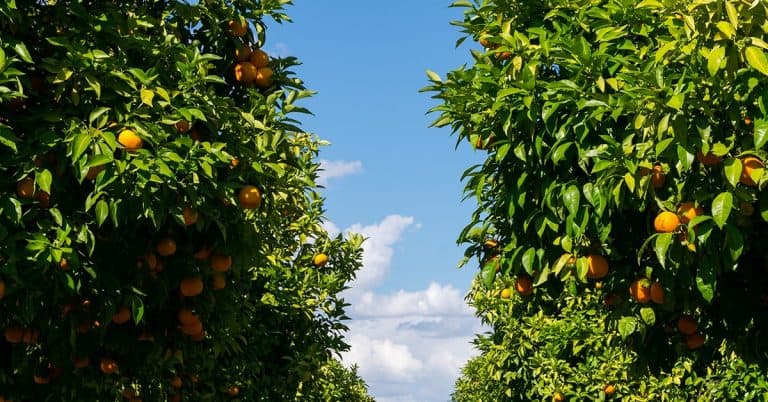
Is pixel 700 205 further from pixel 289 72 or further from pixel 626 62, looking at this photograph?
pixel 289 72

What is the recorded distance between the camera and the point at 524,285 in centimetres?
730

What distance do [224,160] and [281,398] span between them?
9.43 meters

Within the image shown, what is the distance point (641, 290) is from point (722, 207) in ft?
4.70

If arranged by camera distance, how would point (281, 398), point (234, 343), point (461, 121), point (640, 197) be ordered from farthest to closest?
point (281, 398)
point (234, 343)
point (461, 121)
point (640, 197)

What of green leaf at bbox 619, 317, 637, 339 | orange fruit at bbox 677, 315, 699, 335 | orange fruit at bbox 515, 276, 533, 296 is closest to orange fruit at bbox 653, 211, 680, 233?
green leaf at bbox 619, 317, 637, 339

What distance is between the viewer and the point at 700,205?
584 cm

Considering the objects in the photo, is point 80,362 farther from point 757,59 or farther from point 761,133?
point 757,59

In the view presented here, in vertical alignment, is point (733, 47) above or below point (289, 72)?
below

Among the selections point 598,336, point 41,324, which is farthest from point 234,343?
point 598,336

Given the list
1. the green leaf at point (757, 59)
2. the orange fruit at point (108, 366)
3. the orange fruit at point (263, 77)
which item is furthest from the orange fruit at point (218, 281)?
the green leaf at point (757, 59)

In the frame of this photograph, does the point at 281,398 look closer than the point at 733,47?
No

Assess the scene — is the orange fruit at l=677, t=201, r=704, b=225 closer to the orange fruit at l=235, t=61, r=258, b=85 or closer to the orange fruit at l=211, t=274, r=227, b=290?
the orange fruit at l=211, t=274, r=227, b=290

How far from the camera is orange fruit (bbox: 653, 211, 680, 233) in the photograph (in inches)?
226

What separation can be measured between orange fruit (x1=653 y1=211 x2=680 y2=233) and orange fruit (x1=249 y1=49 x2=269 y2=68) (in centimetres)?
336
